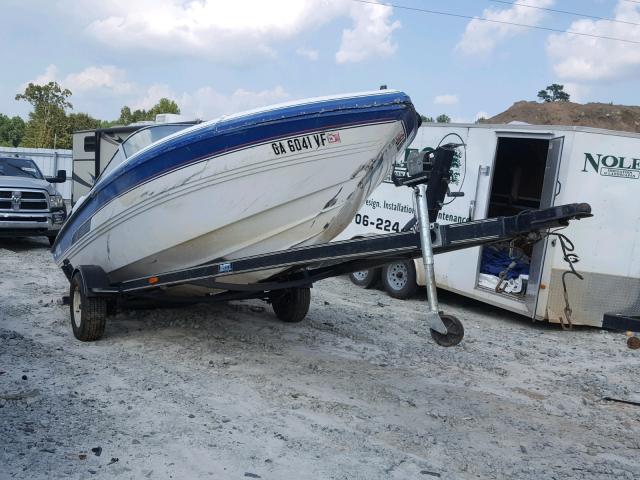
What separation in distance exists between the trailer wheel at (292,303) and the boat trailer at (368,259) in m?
0.42

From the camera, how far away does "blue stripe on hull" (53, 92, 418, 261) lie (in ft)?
16.8

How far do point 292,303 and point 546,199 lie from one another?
12.1 ft

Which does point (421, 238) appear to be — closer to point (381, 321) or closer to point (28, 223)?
point (381, 321)

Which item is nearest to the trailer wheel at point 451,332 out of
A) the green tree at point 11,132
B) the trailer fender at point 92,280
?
the trailer fender at point 92,280

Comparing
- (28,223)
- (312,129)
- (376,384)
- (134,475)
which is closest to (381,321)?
(376,384)

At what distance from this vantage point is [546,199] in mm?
8484

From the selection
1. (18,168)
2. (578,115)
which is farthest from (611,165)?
(578,115)

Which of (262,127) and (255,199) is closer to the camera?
(262,127)

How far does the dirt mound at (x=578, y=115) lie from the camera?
32812 mm

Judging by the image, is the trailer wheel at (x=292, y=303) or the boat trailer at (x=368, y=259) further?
the trailer wheel at (x=292, y=303)

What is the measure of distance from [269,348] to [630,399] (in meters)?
3.50

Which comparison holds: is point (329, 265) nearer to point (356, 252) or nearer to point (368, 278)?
point (356, 252)

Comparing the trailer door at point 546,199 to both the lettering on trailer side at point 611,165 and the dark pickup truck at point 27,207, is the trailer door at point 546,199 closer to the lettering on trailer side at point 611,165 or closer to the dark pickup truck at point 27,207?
the lettering on trailer side at point 611,165

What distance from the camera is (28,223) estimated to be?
12648 millimetres
